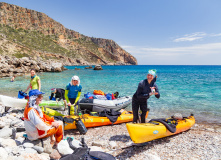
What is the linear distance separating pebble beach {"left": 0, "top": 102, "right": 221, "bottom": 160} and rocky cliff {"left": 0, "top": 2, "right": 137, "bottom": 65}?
171 ft

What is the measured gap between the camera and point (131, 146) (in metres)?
4.54

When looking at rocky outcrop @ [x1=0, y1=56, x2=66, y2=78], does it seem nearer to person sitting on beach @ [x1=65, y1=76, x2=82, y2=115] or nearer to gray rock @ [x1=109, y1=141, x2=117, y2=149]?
person sitting on beach @ [x1=65, y1=76, x2=82, y2=115]

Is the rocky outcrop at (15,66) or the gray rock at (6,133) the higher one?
the rocky outcrop at (15,66)

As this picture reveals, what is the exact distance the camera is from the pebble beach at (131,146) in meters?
3.47

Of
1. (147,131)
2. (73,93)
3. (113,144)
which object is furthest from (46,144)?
(147,131)

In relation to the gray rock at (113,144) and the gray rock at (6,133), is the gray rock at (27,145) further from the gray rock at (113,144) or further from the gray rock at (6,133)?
the gray rock at (113,144)

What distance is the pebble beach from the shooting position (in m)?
3.47

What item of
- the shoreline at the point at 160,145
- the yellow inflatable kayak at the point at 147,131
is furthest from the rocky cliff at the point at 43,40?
the yellow inflatable kayak at the point at 147,131

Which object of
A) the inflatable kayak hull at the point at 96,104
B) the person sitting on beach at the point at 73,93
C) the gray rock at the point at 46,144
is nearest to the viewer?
the gray rock at the point at 46,144

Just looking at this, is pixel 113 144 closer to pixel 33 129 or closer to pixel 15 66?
pixel 33 129

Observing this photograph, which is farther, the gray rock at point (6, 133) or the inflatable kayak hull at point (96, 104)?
the inflatable kayak hull at point (96, 104)

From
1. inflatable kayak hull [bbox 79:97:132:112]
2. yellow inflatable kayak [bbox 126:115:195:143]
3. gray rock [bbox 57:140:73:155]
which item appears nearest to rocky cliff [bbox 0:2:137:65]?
inflatable kayak hull [bbox 79:97:132:112]

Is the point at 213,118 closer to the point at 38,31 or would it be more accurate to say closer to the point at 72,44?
the point at 38,31

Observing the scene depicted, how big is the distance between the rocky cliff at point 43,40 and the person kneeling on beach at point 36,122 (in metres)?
52.8
